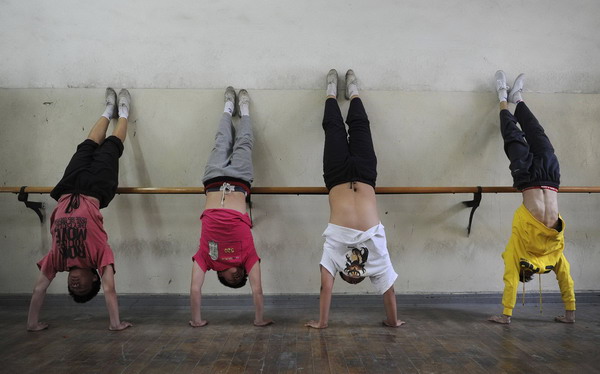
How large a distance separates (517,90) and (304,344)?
2968mm

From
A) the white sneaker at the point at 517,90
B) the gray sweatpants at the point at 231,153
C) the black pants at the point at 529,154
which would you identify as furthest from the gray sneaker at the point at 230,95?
the white sneaker at the point at 517,90

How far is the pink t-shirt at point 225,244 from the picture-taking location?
10.0 ft

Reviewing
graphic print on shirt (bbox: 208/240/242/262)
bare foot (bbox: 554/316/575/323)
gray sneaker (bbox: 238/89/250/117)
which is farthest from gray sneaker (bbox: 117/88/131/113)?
bare foot (bbox: 554/316/575/323)

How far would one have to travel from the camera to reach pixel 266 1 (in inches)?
153

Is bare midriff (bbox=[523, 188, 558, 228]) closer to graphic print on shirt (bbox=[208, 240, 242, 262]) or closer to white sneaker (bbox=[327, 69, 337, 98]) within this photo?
white sneaker (bbox=[327, 69, 337, 98])

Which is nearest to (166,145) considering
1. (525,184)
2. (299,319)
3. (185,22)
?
(185,22)

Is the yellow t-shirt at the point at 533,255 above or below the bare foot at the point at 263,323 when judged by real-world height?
above

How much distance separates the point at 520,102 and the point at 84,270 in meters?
3.91

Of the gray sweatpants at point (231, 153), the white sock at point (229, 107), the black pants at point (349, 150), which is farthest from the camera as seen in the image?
the white sock at point (229, 107)

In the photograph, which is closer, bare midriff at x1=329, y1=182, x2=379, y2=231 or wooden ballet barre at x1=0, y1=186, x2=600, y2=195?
bare midriff at x1=329, y1=182, x2=379, y2=231

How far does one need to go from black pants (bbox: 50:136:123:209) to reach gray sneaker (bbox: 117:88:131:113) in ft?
1.29

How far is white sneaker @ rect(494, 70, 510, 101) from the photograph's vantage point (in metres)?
3.70

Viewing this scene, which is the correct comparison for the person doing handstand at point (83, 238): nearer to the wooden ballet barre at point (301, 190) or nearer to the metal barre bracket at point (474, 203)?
the wooden ballet barre at point (301, 190)

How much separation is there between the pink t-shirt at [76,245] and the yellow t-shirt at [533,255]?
3.04m
